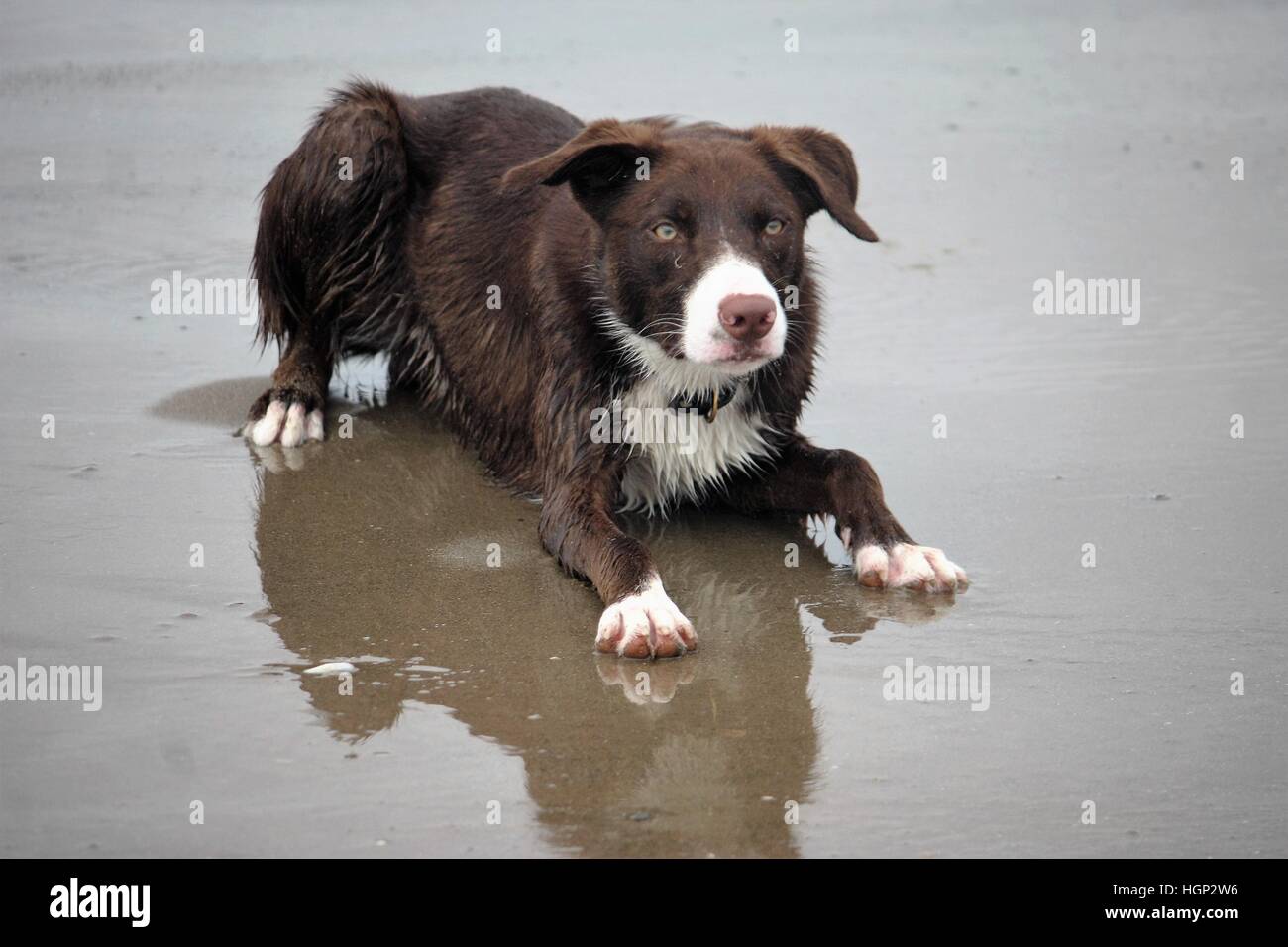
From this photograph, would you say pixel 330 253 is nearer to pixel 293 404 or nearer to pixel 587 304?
pixel 293 404

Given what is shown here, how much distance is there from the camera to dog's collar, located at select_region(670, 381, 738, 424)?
217 inches

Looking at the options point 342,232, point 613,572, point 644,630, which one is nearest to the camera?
point 644,630

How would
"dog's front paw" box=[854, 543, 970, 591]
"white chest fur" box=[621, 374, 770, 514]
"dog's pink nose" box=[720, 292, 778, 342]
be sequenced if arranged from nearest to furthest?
"dog's pink nose" box=[720, 292, 778, 342] < "dog's front paw" box=[854, 543, 970, 591] < "white chest fur" box=[621, 374, 770, 514]

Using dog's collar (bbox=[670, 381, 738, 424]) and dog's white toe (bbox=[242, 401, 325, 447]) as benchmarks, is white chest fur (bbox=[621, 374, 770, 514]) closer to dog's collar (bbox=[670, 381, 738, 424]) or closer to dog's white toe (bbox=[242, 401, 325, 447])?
dog's collar (bbox=[670, 381, 738, 424])

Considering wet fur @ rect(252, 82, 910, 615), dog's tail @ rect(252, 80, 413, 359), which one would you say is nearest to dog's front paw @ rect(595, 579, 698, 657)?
wet fur @ rect(252, 82, 910, 615)

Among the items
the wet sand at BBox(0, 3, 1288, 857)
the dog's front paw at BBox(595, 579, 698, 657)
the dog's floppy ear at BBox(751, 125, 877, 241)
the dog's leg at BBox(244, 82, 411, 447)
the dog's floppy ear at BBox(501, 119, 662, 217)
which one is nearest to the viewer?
the wet sand at BBox(0, 3, 1288, 857)

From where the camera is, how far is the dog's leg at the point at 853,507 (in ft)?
16.6

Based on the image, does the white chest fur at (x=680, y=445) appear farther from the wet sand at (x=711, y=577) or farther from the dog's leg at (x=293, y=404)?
the dog's leg at (x=293, y=404)

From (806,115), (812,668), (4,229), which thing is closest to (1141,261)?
(806,115)

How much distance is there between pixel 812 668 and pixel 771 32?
10527mm

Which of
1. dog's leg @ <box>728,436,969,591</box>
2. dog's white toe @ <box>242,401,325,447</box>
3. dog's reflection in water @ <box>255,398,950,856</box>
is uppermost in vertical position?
dog's white toe @ <box>242,401,325,447</box>

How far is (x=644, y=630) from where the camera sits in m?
4.56

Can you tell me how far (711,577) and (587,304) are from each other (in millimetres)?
955

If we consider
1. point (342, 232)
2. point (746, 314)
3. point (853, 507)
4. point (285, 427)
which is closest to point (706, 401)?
point (853, 507)
